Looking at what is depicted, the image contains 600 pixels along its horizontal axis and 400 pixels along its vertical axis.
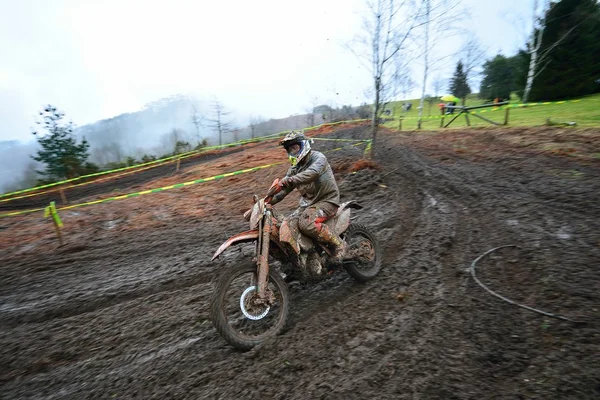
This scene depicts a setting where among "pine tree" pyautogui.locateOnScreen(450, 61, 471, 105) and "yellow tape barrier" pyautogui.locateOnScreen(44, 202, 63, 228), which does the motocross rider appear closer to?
"yellow tape barrier" pyautogui.locateOnScreen(44, 202, 63, 228)

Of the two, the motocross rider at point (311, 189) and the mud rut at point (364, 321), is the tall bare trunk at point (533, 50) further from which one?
the motocross rider at point (311, 189)

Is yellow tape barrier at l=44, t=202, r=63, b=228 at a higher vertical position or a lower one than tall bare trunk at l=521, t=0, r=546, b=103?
lower

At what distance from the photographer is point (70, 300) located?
5246mm

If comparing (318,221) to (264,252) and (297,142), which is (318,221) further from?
(297,142)

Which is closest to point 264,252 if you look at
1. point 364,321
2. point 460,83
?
point 364,321

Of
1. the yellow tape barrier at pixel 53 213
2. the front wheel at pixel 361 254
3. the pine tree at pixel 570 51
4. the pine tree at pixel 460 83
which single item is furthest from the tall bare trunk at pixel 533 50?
the yellow tape barrier at pixel 53 213

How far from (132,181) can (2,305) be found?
14077 millimetres

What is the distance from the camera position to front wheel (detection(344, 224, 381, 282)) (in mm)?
4629

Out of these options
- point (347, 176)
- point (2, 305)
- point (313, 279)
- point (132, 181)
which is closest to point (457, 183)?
point (347, 176)

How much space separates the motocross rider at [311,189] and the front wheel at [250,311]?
79 cm

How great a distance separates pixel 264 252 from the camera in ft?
12.0

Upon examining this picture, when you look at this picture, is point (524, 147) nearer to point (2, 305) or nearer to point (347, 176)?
point (347, 176)

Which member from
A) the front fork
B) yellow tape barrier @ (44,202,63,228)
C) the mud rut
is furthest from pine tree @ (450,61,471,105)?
the front fork

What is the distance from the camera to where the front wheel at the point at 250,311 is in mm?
3395
